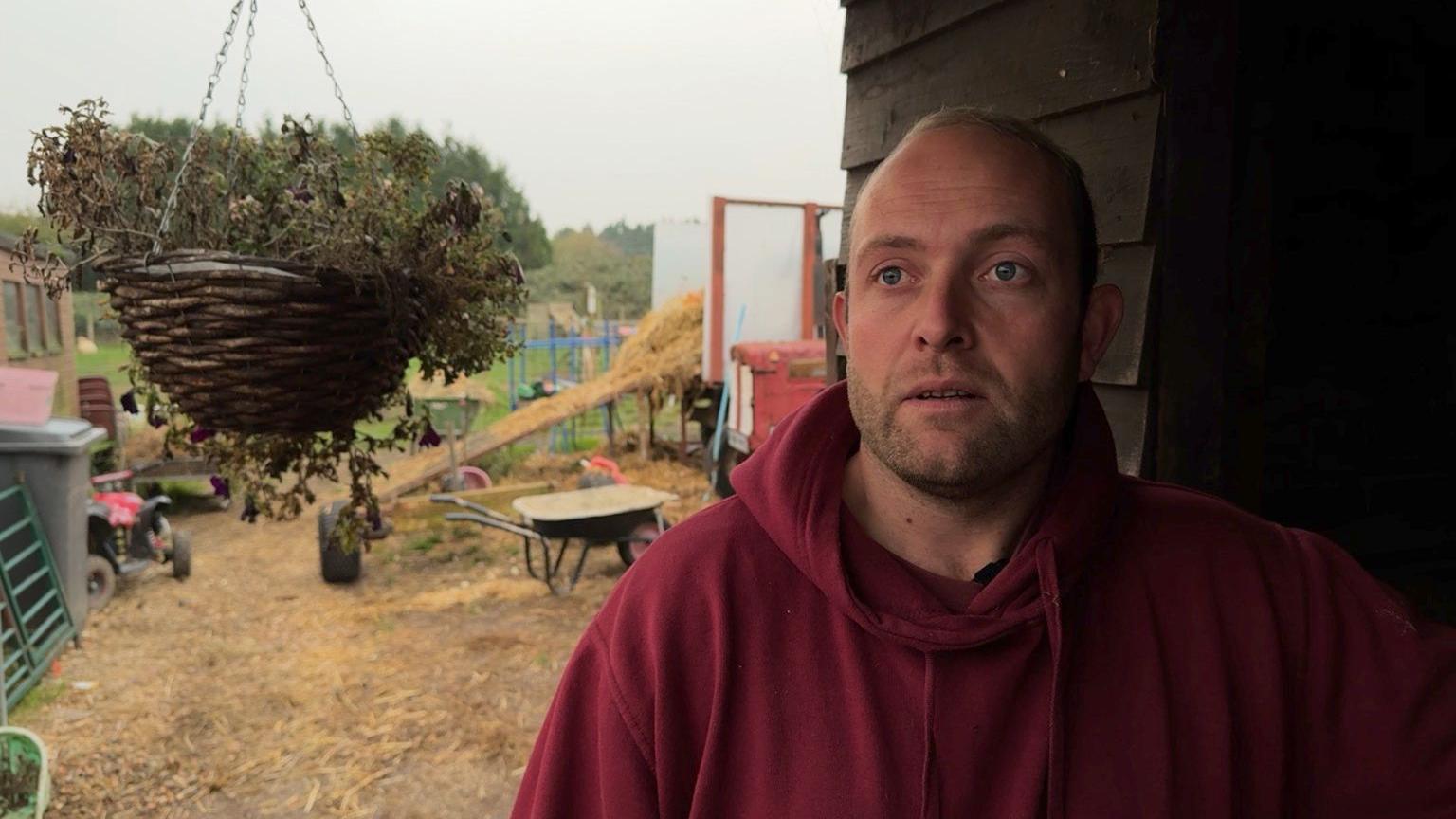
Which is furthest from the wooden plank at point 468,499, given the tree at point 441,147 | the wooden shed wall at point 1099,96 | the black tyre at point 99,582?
the wooden shed wall at point 1099,96

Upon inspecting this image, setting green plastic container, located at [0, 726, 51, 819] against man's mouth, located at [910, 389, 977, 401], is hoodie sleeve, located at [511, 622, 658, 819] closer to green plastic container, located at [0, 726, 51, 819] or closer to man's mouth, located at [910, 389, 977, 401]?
man's mouth, located at [910, 389, 977, 401]

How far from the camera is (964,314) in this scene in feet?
3.63

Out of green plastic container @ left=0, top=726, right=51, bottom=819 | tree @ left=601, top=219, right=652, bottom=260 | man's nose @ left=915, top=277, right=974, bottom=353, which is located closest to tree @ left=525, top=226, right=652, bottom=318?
tree @ left=601, top=219, right=652, bottom=260

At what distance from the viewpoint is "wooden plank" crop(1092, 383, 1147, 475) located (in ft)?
5.11

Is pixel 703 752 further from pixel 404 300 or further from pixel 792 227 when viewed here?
pixel 792 227

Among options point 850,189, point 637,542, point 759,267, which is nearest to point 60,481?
point 637,542

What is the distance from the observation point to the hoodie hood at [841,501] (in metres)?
1.06

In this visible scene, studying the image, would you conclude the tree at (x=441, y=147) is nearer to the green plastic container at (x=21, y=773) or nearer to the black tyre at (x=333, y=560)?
the green plastic container at (x=21, y=773)

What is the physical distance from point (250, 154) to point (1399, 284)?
2658 millimetres

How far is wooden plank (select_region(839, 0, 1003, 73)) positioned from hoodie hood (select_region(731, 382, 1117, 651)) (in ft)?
3.53

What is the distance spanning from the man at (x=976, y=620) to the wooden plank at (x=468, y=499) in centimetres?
669

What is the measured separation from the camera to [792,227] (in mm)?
9594

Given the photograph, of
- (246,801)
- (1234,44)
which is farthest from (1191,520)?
(246,801)

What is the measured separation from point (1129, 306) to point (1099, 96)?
0.38 metres
